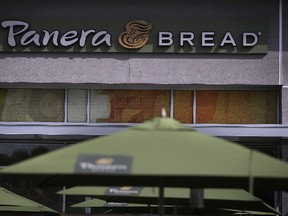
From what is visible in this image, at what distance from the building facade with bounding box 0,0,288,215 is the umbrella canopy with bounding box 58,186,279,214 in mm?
4843

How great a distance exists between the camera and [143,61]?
1521cm

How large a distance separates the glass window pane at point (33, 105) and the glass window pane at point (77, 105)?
6.7 inches

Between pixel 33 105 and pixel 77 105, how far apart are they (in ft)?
3.11

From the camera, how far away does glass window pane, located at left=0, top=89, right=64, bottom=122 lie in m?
15.5

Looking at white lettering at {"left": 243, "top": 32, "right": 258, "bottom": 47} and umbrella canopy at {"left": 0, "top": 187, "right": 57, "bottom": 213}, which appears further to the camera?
white lettering at {"left": 243, "top": 32, "right": 258, "bottom": 47}

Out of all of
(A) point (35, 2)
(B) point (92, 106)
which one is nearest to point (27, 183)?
(B) point (92, 106)

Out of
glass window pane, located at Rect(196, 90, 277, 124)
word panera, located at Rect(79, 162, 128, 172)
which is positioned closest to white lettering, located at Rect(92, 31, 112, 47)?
glass window pane, located at Rect(196, 90, 277, 124)

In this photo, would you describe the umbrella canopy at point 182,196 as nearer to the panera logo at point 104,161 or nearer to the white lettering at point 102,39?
the panera logo at point 104,161

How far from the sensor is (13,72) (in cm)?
1532

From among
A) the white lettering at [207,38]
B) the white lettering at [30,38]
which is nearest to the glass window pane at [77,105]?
the white lettering at [30,38]

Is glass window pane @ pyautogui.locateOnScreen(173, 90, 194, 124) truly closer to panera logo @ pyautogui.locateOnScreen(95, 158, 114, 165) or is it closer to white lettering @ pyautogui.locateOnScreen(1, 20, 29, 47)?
white lettering @ pyautogui.locateOnScreen(1, 20, 29, 47)

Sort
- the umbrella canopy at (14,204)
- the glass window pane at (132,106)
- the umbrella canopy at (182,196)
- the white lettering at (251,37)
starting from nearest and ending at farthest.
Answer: the umbrella canopy at (182,196), the umbrella canopy at (14,204), the white lettering at (251,37), the glass window pane at (132,106)

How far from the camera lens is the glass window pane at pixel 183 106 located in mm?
15398

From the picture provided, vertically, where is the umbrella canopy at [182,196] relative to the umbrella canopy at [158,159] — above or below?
below
